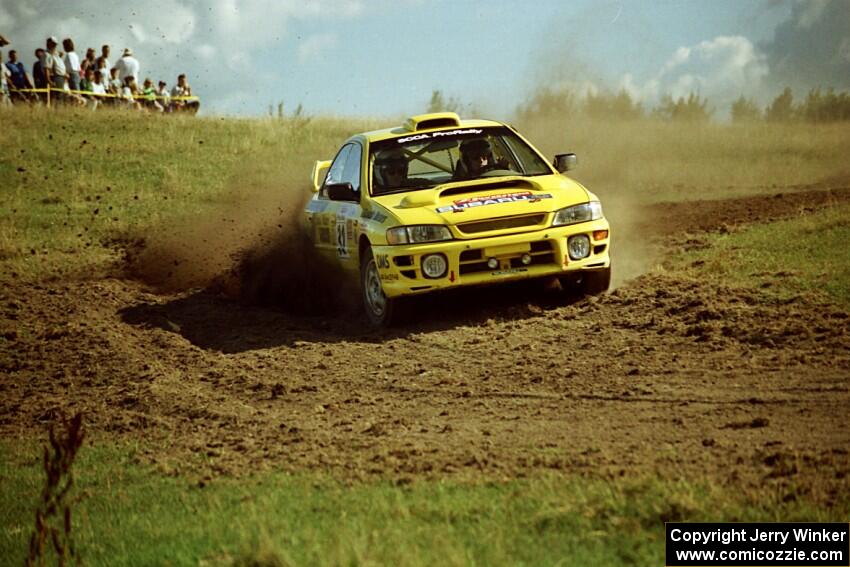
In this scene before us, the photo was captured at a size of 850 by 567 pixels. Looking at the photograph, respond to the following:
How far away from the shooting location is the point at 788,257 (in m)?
12.5

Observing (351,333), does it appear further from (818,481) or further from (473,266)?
(818,481)

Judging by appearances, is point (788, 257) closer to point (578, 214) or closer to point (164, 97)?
point (578, 214)

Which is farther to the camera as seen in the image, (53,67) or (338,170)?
(53,67)

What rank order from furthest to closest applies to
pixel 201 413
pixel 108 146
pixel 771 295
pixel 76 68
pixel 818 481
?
pixel 76 68 < pixel 108 146 < pixel 771 295 < pixel 201 413 < pixel 818 481

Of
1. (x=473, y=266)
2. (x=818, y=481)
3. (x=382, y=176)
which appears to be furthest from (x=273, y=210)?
(x=818, y=481)

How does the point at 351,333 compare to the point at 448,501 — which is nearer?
the point at 448,501

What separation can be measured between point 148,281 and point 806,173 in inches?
540

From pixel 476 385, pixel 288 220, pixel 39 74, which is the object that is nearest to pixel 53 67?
pixel 39 74

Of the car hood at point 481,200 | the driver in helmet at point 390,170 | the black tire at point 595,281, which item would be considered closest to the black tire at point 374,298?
the car hood at point 481,200

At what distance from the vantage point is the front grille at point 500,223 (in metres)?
10.4

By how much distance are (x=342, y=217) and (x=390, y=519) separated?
21.3 feet

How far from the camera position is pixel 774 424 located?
21.8 ft

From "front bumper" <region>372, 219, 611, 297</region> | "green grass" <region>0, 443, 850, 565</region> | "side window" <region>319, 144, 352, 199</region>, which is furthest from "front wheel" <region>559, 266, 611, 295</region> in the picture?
"green grass" <region>0, 443, 850, 565</region>

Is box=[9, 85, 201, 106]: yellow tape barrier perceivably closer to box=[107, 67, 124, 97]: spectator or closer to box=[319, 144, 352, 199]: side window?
box=[107, 67, 124, 97]: spectator
